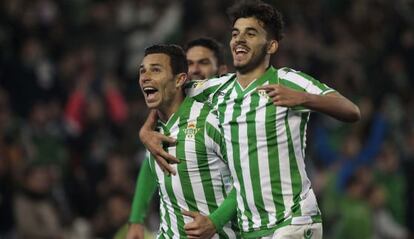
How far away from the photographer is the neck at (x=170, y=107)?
7.36 m

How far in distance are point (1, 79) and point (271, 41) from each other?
7070 millimetres

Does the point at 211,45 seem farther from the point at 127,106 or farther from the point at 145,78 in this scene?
the point at 127,106

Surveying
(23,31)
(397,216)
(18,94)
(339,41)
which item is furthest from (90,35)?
(397,216)

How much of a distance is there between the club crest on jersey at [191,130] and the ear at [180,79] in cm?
27

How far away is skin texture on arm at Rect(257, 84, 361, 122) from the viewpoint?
644 cm

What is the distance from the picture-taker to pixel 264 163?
6699 mm

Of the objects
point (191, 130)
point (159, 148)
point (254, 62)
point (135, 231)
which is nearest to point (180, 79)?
point (191, 130)

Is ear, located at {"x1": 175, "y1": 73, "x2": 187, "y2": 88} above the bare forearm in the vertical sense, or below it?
above

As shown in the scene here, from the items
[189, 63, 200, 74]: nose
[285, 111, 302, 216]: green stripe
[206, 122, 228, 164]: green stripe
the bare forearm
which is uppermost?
[189, 63, 200, 74]: nose

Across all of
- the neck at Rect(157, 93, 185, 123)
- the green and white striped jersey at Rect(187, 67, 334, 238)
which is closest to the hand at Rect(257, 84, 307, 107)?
the green and white striped jersey at Rect(187, 67, 334, 238)

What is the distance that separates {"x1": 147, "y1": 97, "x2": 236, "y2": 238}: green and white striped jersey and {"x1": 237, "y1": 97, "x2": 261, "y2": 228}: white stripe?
0.39 metres

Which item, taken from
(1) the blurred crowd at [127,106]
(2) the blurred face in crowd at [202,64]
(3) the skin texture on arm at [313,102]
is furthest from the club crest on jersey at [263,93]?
(1) the blurred crowd at [127,106]

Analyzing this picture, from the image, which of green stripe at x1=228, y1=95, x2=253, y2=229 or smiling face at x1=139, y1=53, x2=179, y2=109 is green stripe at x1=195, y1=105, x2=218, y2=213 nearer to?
smiling face at x1=139, y1=53, x2=179, y2=109

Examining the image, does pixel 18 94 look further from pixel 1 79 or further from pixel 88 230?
pixel 88 230
